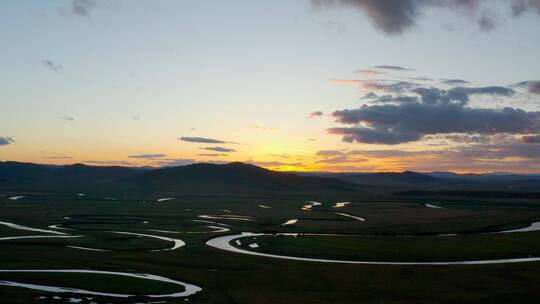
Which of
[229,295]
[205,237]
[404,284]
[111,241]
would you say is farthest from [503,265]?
[111,241]

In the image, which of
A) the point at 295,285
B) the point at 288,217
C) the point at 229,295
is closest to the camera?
the point at 229,295

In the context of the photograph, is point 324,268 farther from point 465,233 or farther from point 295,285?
point 465,233

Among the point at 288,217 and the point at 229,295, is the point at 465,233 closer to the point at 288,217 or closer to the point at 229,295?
the point at 288,217

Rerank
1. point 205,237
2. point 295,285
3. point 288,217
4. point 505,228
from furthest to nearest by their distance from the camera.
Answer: point 288,217, point 505,228, point 205,237, point 295,285

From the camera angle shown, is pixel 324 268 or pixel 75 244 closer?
pixel 324 268

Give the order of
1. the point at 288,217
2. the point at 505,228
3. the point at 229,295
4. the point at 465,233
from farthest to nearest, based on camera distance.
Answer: the point at 288,217 → the point at 505,228 → the point at 465,233 → the point at 229,295

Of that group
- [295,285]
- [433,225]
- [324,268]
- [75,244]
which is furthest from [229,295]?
[433,225]
